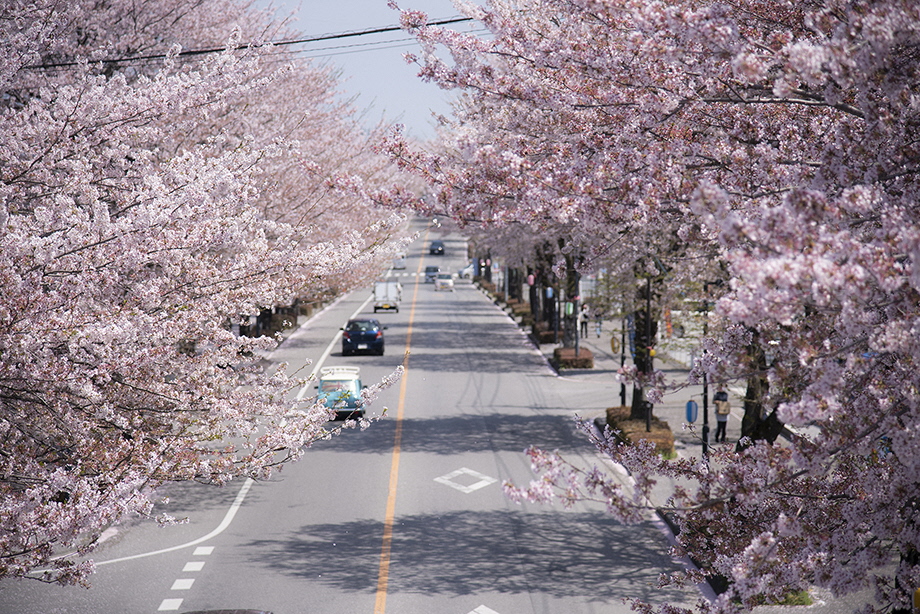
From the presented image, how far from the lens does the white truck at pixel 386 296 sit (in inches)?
2581

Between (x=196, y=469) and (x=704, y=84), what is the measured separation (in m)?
5.61

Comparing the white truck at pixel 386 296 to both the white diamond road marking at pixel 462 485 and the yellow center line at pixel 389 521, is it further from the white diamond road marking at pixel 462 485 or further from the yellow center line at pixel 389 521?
the white diamond road marking at pixel 462 485

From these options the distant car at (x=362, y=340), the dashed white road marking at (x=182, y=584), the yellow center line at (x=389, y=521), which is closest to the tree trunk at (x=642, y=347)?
the yellow center line at (x=389, y=521)

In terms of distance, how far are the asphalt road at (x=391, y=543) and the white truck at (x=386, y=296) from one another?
38702mm

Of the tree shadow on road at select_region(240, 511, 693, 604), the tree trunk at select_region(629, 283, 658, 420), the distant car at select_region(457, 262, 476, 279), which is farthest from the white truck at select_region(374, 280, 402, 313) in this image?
the tree shadow on road at select_region(240, 511, 693, 604)

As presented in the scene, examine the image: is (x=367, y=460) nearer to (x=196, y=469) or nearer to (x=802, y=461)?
(x=196, y=469)

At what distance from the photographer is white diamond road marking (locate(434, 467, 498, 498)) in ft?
62.6

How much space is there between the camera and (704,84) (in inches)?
286

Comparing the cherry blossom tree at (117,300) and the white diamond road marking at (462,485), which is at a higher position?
the cherry blossom tree at (117,300)

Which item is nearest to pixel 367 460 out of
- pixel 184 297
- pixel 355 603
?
pixel 355 603

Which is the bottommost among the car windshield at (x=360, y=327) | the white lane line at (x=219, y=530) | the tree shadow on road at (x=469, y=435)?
the white lane line at (x=219, y=530)

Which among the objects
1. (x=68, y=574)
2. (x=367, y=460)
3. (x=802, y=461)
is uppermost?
(x=802, y=461)

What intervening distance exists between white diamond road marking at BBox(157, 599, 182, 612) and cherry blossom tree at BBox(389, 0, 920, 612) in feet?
25.7

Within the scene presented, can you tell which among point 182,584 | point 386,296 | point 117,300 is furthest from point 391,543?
point 386,296
